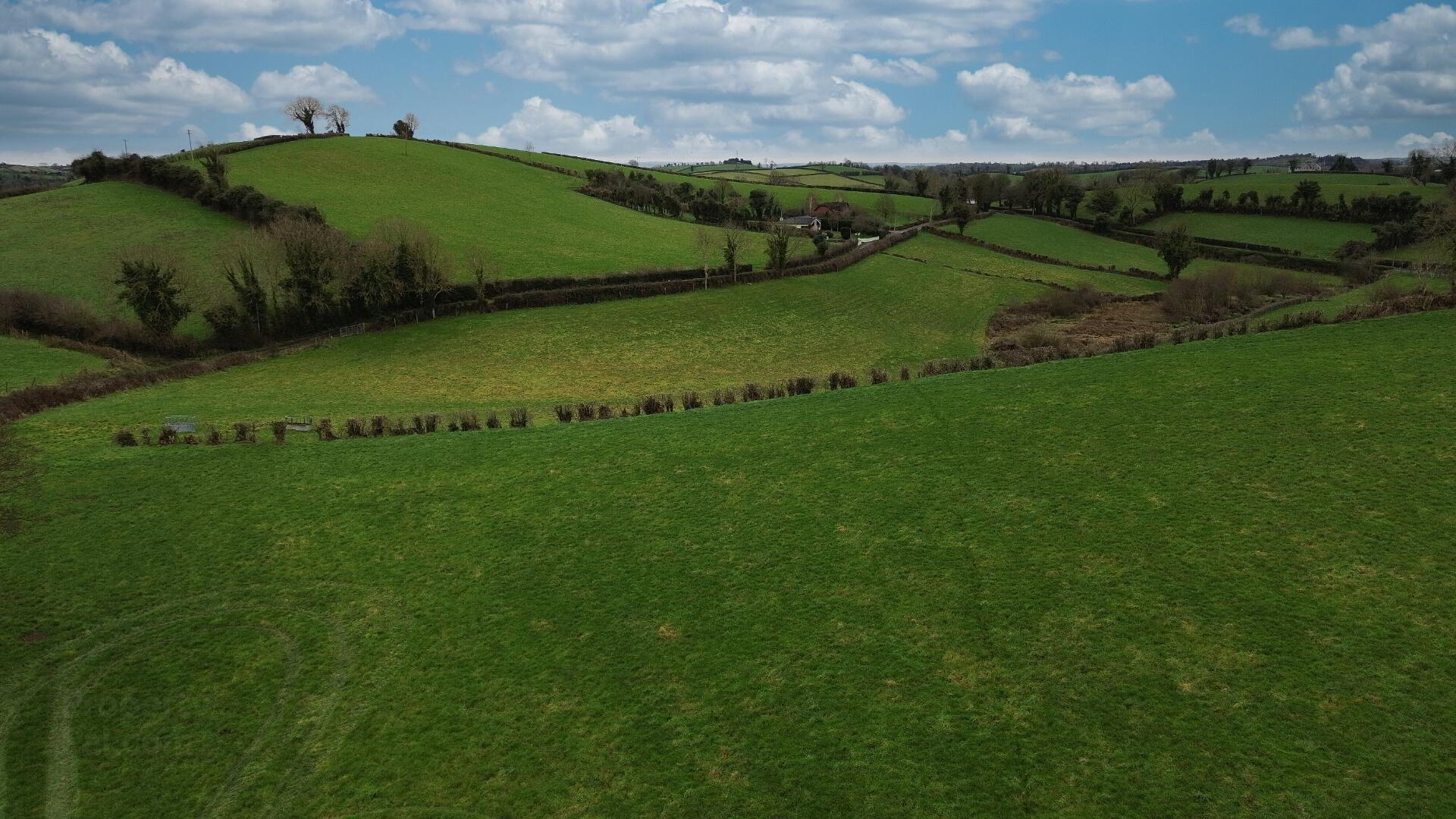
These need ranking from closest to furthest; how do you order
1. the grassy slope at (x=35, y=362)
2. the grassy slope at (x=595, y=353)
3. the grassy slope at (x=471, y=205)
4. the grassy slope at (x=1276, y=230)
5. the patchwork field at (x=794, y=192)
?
the grassy slope at (x=35, y=362) → the grassy slope at (x=595, y=353) → the grassy slope at (x=471, y=205) → the grassy slope at (x=1276, y=230) → the patchwork field at (x=794, y=192)

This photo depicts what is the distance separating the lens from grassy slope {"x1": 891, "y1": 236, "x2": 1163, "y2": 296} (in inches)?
3287

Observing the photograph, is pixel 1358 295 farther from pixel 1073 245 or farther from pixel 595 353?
pixel 595 353

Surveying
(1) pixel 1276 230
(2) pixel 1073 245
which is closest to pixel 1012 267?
(2) pixel 1073 245

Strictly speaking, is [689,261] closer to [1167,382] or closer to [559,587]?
[1167,382]

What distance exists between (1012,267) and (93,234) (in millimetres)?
95966

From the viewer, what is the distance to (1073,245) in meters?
111

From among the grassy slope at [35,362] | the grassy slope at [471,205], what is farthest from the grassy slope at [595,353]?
the grassy slope at [471,205]

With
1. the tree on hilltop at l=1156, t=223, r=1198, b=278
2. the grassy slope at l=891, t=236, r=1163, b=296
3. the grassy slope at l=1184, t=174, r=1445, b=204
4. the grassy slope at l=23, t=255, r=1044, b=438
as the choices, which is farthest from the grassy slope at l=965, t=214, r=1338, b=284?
the grassy slope at l=1184, t=174, r=1445, b=204

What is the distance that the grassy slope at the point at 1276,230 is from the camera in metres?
102

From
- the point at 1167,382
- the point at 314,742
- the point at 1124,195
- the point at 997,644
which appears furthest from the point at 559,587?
the point at 1124,195

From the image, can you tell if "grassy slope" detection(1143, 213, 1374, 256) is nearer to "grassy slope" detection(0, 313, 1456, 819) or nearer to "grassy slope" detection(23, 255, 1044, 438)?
"grassy slope" detection(23, 255, 1044, 438)

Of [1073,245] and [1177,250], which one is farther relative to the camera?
[1073,245]

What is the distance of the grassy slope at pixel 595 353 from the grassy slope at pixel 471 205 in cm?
1108

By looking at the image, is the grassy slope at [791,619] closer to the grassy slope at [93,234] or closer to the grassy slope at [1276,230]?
the grassy slope at [93,234]
